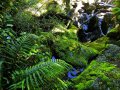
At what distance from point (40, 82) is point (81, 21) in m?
7.79

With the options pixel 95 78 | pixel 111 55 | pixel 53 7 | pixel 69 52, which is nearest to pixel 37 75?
pixel 95 78

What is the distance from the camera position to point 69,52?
811 cm

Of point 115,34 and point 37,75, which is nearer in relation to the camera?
point 37,75

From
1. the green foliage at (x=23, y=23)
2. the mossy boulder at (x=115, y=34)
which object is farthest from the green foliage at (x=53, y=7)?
the green foliage at (x=23, y=23)

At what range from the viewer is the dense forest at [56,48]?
182 inches

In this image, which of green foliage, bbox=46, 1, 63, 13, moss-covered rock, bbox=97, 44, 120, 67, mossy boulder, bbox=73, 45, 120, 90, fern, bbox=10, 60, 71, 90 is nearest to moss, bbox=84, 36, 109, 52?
moss-covered rock, bbox=97, 44, 120, 67

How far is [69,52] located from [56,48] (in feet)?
1.41

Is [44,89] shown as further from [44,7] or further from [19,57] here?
[44,7]

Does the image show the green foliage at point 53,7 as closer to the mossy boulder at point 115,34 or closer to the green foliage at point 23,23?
the mossy boulder at point 115,34

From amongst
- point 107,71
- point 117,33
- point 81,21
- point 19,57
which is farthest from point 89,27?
point 19,57

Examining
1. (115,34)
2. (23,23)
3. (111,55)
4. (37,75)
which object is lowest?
(111,55)

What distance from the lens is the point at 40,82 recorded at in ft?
15.0

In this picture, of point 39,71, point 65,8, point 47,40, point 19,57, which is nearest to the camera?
point 39,71

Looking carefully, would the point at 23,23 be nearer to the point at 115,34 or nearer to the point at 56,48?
the point at 56,48
